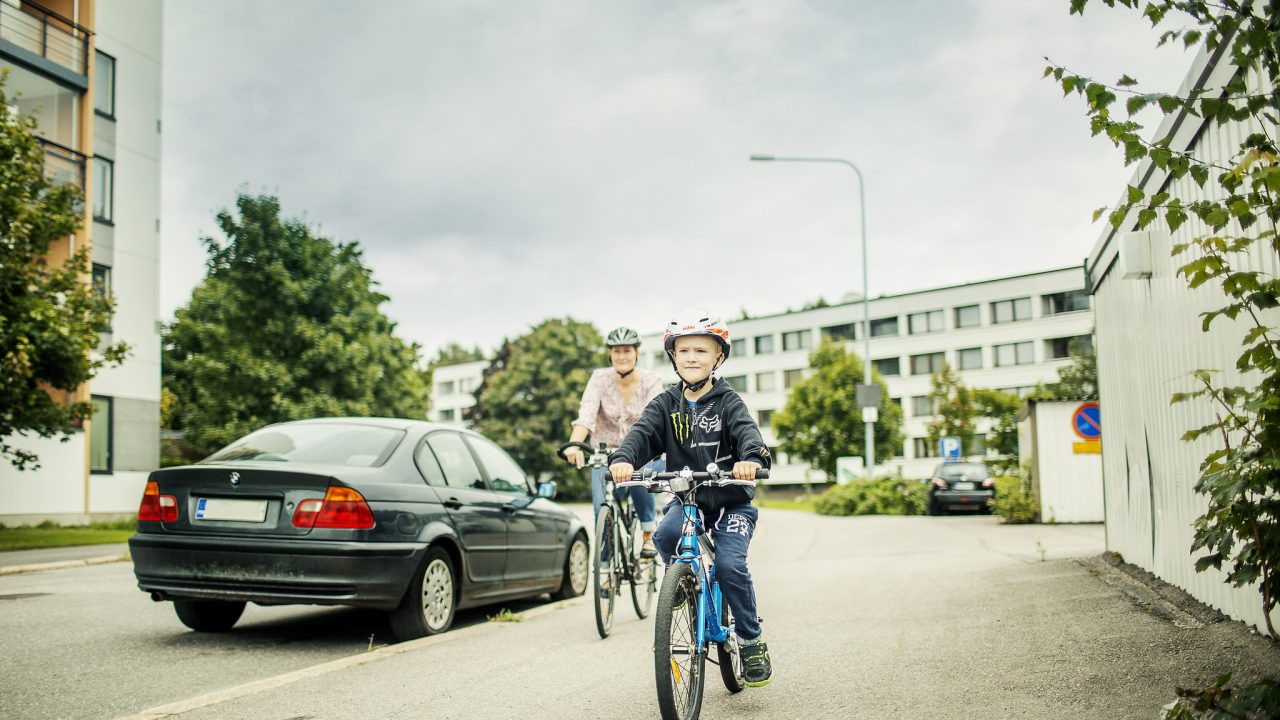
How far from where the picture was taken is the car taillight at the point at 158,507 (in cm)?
664

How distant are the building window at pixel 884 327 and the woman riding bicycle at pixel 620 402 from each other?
66738 millimetres

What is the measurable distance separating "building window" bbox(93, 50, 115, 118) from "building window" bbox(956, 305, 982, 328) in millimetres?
54255

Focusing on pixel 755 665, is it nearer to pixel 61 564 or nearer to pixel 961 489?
pixel 61 564

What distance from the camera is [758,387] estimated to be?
82.1 m

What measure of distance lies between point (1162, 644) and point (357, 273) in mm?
31768

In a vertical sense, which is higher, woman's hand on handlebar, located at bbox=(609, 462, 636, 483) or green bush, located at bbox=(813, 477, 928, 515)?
woman's hand on handlebar, located at bbox=(609, 462, 636, 483)

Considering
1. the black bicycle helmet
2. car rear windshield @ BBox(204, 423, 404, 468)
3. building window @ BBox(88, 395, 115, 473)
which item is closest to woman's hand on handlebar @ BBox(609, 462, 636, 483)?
car rear windshield @ BBox(204, 423, 404, 468)

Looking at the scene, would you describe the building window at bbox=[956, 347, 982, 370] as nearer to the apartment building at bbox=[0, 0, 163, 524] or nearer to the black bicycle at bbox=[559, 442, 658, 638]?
the apartment building at bbox=[0, 0, 163, 524]

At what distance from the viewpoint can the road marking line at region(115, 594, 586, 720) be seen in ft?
15.4

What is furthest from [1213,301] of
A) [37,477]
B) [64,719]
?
[37,477]

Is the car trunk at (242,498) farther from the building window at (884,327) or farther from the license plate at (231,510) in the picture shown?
the building window at (884,327)

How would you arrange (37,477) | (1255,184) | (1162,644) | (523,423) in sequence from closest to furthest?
(1255,184) → (1162,644) → (37,477) → (523,423)

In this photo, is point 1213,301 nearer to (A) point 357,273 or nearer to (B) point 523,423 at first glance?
(A) point 357,273

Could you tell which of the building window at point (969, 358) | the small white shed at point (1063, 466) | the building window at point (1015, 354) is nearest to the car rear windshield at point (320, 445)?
the small white shed at point (1063, 466)
